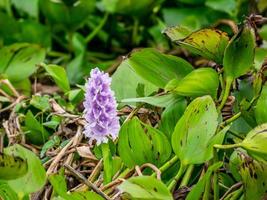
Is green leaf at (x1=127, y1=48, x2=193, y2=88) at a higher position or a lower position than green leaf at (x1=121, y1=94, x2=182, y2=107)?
higher

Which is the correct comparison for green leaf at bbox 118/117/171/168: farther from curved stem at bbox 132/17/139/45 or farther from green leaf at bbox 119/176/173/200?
curved stem at bbox 132/17/139/45

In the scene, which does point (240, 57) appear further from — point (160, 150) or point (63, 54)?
point (63, 54)

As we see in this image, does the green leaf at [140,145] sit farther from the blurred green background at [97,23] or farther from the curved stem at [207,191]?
the blurred green background at [97,23]

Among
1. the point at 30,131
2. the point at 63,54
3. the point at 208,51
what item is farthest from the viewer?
the point at 63,54

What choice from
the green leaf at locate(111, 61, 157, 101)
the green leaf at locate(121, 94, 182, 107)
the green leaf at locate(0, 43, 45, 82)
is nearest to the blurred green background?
the green leaf at locate(0, 43, 45, 82)

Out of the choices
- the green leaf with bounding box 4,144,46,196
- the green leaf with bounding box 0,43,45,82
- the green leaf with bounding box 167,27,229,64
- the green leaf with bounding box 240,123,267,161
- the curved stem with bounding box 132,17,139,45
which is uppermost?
the green leaf with bounding box 167,27,229,64

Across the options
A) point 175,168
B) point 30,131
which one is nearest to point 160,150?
point 175,168
